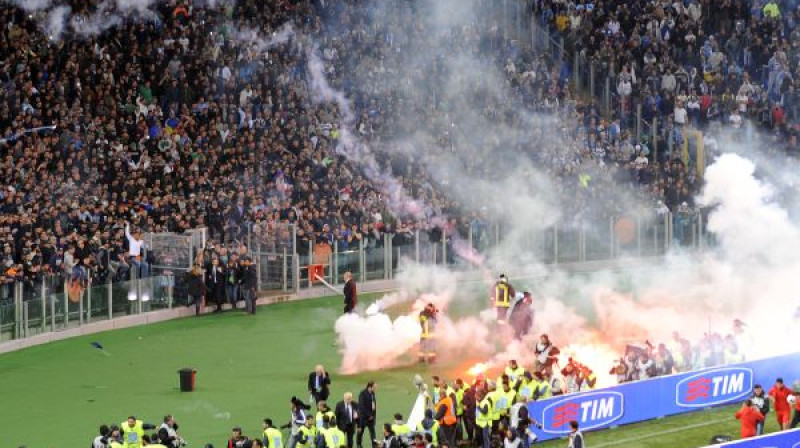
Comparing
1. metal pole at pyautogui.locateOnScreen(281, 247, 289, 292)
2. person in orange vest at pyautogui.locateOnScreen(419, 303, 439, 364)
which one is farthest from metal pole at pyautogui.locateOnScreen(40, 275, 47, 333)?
person in orange vest at pyautogui.locateOnScreen(419, 303, 439, 364)

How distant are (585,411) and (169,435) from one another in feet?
22.2

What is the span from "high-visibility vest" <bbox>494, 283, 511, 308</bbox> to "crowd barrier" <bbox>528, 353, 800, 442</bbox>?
5.91 meters

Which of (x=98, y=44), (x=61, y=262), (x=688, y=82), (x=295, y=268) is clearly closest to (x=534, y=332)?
(x=295, y=268)

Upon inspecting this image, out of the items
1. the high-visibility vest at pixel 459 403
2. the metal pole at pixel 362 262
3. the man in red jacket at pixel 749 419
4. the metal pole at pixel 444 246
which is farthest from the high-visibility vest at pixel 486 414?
the metal pole at pixel 444 246

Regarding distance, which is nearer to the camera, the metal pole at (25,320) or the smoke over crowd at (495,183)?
the metal pole at (25,320)

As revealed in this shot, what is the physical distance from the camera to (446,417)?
2512 centimetres

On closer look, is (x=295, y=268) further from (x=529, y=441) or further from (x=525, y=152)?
(x=529, y=441)

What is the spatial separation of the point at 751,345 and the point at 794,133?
1755cm

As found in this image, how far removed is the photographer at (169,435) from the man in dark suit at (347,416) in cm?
264

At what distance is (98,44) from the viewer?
38938mm

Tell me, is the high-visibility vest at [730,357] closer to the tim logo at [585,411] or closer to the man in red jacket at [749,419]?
the tim logo at [585,411]

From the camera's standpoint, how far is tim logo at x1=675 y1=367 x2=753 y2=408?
27766 millimetres

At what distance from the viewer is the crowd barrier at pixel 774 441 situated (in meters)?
21.7

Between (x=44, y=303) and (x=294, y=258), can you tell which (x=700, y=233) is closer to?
(x=294, y=258)
